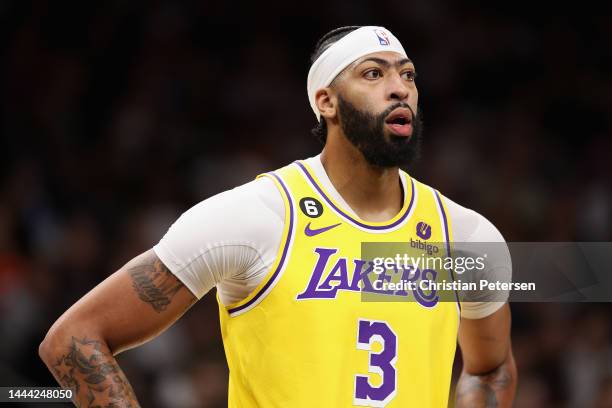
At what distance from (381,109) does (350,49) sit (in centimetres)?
32

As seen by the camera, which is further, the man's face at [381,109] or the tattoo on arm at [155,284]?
the man's face at [381,109]

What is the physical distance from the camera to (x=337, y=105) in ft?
14.0

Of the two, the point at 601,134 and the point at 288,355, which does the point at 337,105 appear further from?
the point at 601,134

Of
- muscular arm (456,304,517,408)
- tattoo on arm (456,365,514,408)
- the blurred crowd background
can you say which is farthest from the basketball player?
the blurred crowd background

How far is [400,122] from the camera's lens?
4.16m

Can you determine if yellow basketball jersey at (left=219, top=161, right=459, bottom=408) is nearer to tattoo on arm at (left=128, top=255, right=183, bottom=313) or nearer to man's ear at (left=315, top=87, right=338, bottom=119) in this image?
tattoo on arm at (left=128, top=255, right=183, bottom=313)

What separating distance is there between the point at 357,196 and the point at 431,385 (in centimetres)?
82

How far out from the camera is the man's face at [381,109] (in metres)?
4.10

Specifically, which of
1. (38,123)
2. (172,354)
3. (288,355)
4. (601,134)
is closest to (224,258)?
(288,355)

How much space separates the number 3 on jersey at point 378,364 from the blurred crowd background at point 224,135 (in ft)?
12.9

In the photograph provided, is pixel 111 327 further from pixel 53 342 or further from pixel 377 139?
pixel 377 139

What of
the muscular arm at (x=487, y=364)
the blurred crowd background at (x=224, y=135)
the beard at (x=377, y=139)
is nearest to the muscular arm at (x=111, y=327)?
the beard at (x=377, y=139)

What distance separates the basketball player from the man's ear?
5 cm

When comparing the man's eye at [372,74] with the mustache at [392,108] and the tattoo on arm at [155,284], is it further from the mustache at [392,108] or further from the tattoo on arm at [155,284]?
the tattoo on arm at [155,284]
